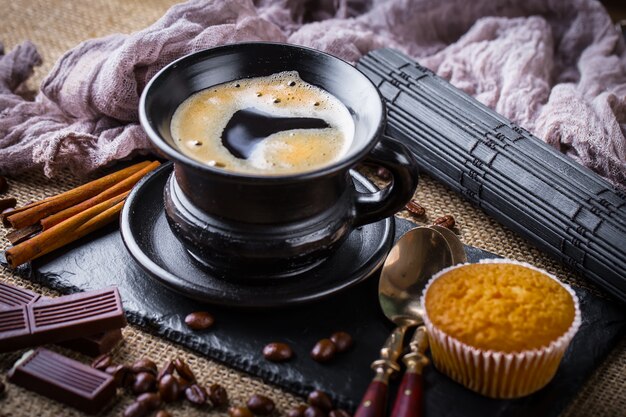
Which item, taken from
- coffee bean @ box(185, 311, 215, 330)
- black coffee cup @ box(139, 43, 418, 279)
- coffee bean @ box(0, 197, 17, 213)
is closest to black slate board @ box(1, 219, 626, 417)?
coffee bean @ box(185, 311, 215, 330)

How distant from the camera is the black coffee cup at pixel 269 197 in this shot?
1637mm

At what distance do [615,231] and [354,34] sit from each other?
110 centimetres

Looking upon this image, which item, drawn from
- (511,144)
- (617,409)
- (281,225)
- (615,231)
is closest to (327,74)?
(281,225)

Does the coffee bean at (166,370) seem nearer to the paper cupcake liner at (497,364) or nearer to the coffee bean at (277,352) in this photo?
the coffee bean at (277,352)

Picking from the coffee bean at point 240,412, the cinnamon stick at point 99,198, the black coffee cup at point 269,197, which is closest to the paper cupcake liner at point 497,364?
the black coffee cup at point 269,197

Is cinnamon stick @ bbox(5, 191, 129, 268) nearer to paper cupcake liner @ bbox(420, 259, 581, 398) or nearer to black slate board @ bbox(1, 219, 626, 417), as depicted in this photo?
black slate board @ bbox(1, 219, 626, 417)

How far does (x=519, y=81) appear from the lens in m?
2.57

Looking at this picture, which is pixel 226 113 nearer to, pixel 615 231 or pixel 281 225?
pixel 281 225

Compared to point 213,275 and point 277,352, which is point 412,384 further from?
point 213,275

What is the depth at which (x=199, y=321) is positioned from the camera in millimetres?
1766

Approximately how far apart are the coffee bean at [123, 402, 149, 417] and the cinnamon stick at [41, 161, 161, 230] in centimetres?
62

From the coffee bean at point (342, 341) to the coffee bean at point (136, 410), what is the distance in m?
0.40

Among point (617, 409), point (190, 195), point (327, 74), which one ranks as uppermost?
point (327, 74)

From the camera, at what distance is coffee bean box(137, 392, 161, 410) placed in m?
1.62
